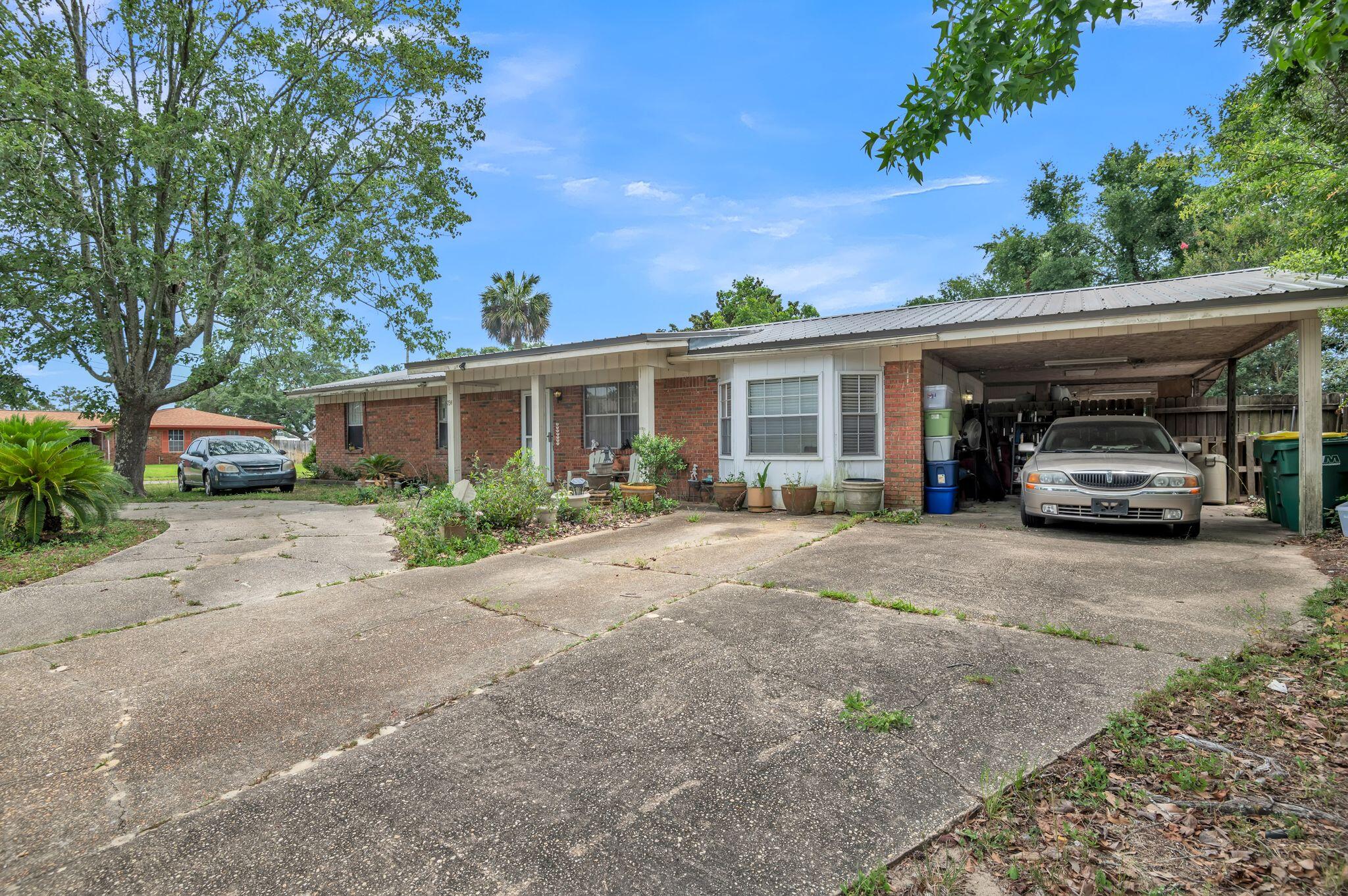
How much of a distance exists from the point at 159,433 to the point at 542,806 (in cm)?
4815

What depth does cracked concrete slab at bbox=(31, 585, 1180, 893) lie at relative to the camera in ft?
6.84

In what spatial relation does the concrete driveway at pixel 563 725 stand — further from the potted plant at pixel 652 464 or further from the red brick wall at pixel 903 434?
the potted plant at pixel 652 464

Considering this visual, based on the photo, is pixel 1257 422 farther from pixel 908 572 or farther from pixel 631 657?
pixel 631 657

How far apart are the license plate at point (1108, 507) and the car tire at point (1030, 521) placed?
2.33 ft

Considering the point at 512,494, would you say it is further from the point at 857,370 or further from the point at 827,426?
the point at 857,370

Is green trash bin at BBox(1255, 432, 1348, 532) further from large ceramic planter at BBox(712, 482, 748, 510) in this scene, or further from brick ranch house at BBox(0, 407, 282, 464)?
brick ranch house at BBox(0, 407, 282, 464)

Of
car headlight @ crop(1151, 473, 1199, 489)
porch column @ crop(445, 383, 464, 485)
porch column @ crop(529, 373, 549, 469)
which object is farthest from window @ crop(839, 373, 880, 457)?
porch column @ crop(445, 383, 464, 485)

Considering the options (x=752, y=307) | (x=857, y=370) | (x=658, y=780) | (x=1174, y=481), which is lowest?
(x=658, y=780)

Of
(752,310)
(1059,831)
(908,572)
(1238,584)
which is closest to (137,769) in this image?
(1059,831)

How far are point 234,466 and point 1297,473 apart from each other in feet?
64.6

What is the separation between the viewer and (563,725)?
10.1ft

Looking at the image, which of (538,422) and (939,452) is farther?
(538,422)

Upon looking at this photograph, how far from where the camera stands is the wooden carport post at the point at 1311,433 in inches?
292

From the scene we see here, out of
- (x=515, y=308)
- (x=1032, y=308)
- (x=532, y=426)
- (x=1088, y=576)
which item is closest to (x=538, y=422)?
(x=532, y=426)
